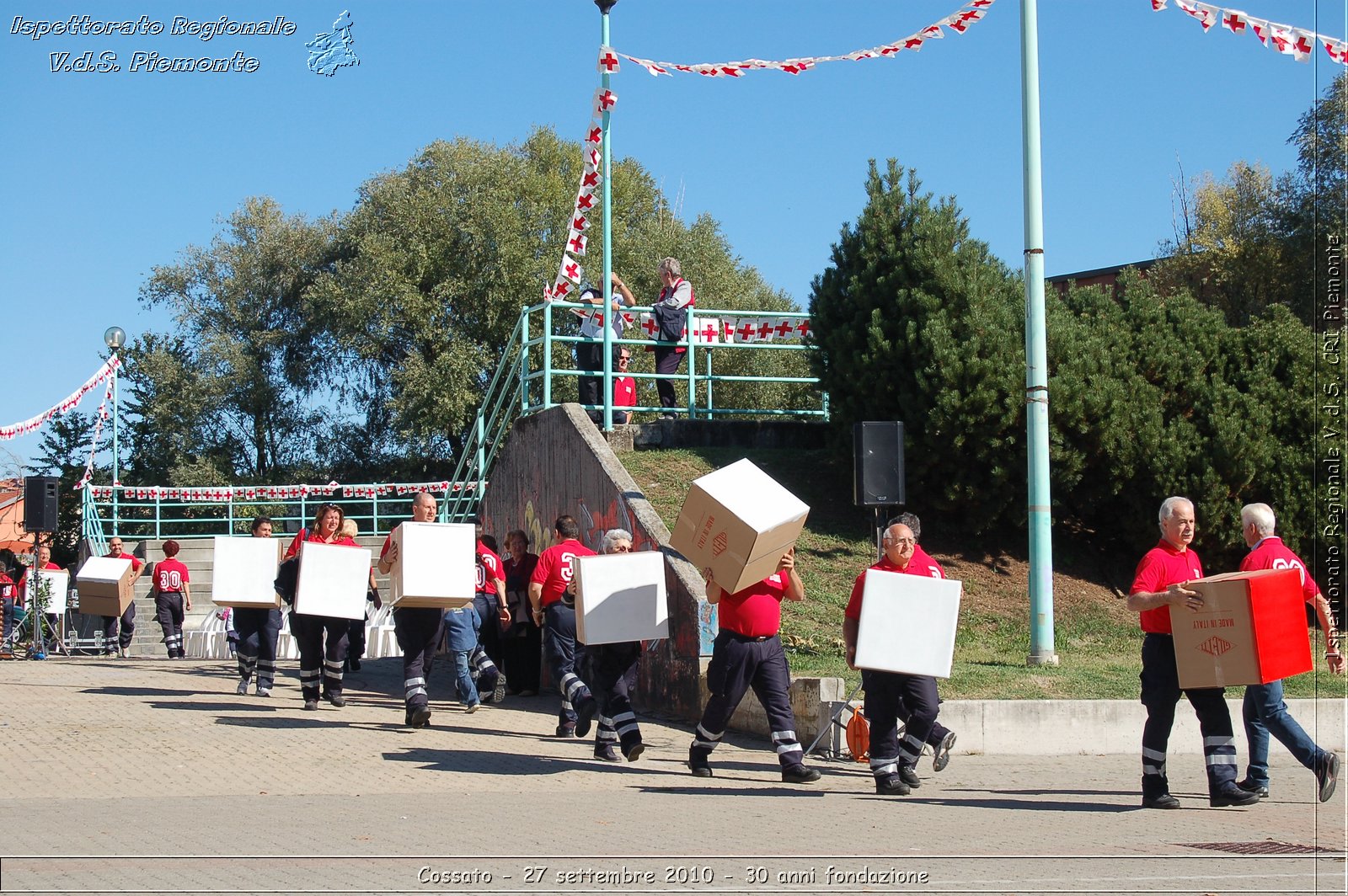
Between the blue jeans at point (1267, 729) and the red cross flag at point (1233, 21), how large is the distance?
6878 mm

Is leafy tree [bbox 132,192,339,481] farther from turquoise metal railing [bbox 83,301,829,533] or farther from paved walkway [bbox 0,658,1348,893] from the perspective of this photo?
paved walkway [bbox 0,658,1348,893]

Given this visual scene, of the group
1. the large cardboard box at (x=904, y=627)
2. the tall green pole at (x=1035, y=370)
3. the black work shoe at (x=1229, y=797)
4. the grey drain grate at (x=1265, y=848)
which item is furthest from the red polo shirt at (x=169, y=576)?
the grey drain grate at (x=1265, y=848)

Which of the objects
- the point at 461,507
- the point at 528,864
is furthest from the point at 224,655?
the point at 528,864

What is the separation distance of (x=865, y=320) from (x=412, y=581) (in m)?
6.76

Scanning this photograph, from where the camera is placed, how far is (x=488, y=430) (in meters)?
19.5

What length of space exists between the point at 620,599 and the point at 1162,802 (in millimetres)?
3727

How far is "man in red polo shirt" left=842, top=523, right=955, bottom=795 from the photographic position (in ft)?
28.1

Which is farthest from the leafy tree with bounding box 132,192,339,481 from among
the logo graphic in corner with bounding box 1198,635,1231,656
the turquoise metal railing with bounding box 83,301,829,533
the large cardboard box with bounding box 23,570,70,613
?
the logo graphic in corner with bounding box 1198,635,1231,656

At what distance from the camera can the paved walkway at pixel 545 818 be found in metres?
5.91

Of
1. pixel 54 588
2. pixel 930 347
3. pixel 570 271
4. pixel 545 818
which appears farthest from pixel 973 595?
pixel 54 588

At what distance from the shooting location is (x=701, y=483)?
29.6 ft

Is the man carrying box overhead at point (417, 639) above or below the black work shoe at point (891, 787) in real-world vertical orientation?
above

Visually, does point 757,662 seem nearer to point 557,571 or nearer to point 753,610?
point 753,610

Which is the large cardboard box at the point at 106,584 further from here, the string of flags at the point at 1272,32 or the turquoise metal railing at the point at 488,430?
the string of flags at the point at 1272,32
